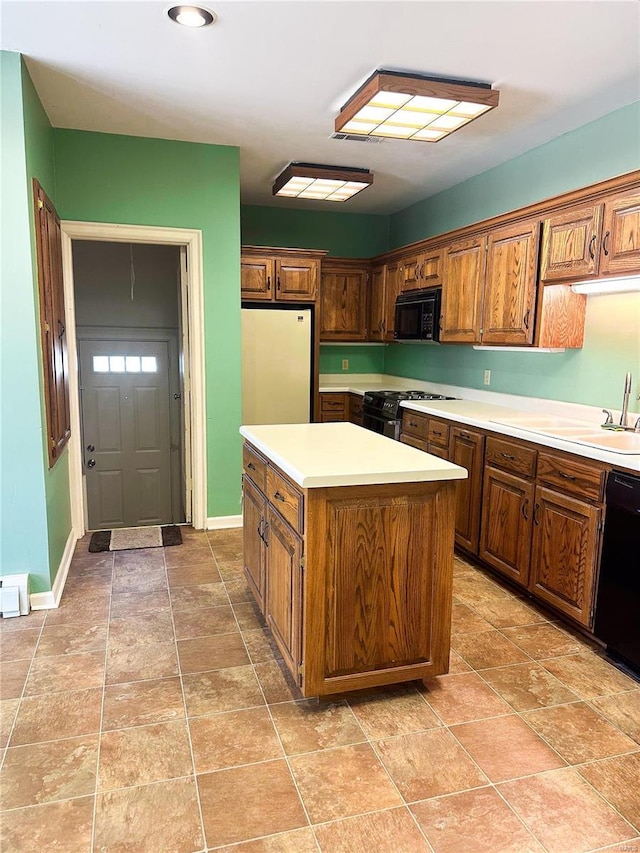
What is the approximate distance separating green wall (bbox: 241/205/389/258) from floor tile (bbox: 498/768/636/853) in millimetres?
5045

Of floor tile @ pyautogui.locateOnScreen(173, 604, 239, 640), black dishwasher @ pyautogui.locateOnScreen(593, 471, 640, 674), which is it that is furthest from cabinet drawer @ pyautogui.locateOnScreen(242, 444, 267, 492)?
black dishwasher @ pyautogui.locateOnScreen(593, 471, 640, 674)

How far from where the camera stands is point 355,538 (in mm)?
2119

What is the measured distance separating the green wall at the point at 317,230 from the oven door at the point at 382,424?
1.87 metres

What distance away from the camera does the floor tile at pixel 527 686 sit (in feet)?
7.50

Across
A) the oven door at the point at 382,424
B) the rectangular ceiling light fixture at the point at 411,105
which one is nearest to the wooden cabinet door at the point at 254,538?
the oven door at the point at 382,424

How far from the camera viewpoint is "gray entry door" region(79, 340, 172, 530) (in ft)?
17.7

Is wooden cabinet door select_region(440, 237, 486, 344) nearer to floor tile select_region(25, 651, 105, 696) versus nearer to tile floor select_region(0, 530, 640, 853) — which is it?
tile floor select_region(0, 530, 640, 853)

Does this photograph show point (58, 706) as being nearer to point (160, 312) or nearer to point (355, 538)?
point (355, 538)

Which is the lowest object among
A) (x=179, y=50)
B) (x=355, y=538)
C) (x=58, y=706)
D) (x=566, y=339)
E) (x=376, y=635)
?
(x=58, y=706)

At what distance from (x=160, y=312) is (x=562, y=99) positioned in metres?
3.68

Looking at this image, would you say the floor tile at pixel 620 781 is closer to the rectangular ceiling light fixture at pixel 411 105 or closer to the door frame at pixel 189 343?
the rectangular ceiling light fixture at pixel 411 105

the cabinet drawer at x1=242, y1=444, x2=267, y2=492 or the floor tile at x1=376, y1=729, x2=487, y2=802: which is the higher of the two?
the cabinet drawer at x1=242, y1=444, x2=267, y2=492

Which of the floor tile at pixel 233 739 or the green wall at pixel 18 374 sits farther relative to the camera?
the green wall at pixel 18 374

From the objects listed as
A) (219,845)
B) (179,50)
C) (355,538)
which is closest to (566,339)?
(355,538)
